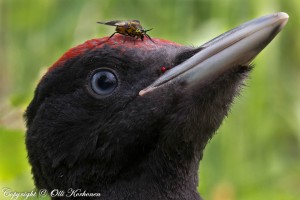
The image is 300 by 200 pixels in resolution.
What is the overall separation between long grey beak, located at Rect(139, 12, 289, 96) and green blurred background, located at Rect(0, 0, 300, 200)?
220cm

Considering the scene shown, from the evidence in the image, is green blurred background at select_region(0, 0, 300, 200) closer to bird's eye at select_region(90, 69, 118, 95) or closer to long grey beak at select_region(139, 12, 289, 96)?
bird's eye at select_region(90, 69, 118, 95)

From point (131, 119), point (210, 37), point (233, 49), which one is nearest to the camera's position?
point (233, 49)

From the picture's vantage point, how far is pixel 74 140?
561 cm

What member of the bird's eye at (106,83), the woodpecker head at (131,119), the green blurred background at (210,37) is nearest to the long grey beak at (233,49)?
the woodpecker head at (131,119)

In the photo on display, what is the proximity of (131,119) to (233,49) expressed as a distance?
0.80 metres

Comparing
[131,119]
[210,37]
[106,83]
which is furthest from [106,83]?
[210,37]

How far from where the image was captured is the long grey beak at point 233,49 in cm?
516

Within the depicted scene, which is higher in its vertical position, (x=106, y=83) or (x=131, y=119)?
(x=106, y=83)

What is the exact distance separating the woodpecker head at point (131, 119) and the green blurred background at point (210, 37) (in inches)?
68.9

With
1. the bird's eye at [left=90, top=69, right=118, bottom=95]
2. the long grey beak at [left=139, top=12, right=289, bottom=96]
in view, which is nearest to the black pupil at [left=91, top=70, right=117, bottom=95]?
the bird's eye at [left=90, top=69, right=118, bottom=95]

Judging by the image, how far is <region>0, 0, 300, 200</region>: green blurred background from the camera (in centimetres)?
798

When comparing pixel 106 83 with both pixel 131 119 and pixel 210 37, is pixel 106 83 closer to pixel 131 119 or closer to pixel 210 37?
pixel 131 119

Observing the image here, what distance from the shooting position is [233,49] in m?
5.23

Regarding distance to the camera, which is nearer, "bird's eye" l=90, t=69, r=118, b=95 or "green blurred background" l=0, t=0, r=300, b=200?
"bird's eye" l=90, t=69, r=118, b=95
